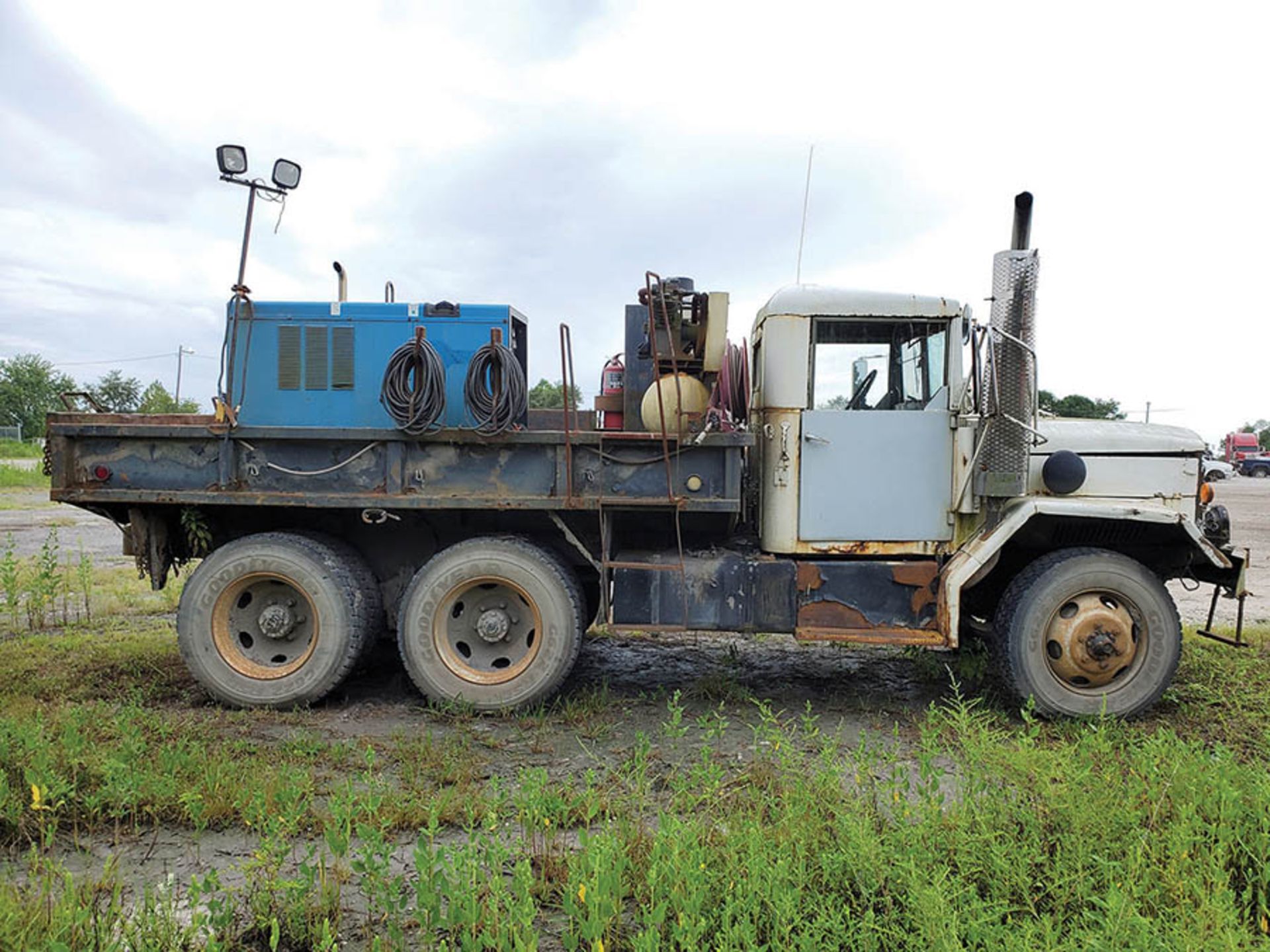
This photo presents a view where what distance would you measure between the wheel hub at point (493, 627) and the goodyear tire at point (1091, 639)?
324 cm

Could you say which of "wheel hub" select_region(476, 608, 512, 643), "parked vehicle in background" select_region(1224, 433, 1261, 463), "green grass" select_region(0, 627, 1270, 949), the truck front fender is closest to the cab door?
the truck front fender

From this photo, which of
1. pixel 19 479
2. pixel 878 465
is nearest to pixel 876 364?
pixel 878 465

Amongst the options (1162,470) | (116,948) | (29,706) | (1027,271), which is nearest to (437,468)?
(29,706)

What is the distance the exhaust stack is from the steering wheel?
2.34 feet

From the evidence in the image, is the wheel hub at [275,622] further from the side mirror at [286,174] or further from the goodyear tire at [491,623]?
the side mirror at [286,174]

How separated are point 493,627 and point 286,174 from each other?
11.3ft

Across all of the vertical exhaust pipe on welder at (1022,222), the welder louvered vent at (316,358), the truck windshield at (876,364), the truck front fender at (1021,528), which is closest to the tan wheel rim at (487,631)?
the welder louvered vent at (316,358)

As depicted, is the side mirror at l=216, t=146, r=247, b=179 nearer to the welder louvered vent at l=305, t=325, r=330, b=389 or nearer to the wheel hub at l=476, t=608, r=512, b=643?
the welder louvered vent at l=305, t=325, r=330, b=389

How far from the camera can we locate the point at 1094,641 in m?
5.03

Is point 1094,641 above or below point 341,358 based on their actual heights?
below

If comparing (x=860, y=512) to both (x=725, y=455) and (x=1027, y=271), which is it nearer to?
(x=725, y=455)

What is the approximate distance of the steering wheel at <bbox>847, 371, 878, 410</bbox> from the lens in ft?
17.7

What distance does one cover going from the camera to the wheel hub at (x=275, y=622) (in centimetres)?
536

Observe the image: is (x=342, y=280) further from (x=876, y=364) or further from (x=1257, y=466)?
(x=1257, y=466)
